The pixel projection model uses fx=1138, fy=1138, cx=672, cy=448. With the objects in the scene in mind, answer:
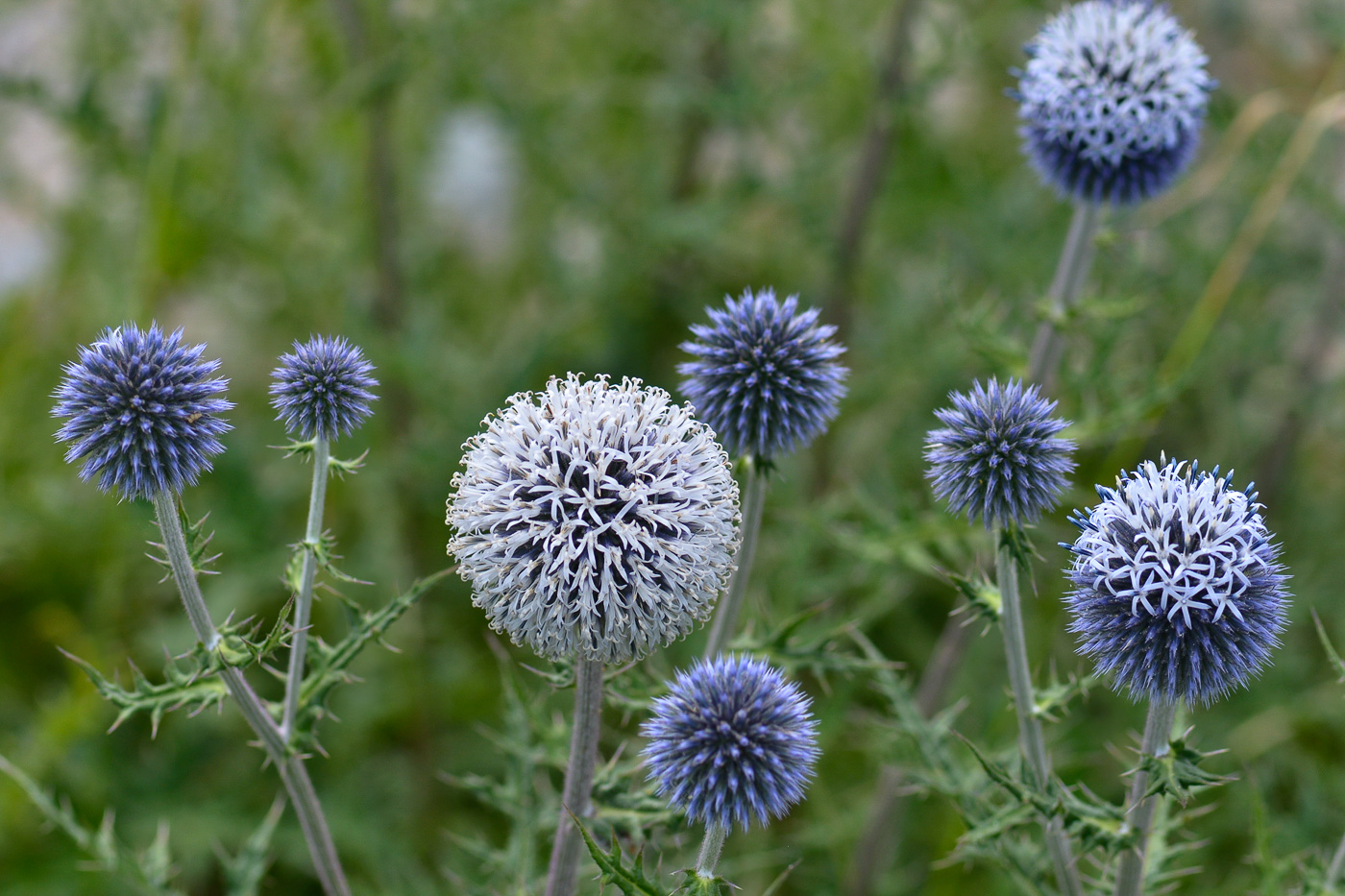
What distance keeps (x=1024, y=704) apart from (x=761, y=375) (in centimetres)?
89

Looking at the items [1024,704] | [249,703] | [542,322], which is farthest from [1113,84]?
[542,322]

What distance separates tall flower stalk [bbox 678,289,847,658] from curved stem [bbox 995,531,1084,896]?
0.54 metres

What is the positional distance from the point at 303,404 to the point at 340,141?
3.45m

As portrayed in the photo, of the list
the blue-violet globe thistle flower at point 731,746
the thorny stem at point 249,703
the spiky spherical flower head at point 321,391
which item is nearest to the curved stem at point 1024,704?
the blue-violet globe thistle flower at point 731,746

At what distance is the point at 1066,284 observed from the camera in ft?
10.9

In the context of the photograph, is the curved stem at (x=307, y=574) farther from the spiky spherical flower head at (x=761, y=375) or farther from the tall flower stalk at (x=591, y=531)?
the spiky spherical flower head at (x=761, y=375)

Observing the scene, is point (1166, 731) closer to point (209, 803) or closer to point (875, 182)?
point (875, 182)

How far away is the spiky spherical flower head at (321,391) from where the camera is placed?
2.19 m

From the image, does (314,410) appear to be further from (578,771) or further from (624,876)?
(624,876)

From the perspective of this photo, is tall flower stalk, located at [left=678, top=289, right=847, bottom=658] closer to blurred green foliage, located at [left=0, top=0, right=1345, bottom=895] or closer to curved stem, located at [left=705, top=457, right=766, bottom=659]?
curved stem, located at [left=705, top=457, right=766, bottom=659]

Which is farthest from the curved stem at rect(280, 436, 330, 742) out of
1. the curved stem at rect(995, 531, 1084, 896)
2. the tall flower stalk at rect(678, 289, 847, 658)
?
the curved stem at rect(995, 531, 1084, 896)

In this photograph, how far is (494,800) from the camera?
8.71ft

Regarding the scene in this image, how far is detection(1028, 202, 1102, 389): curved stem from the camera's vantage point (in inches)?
129

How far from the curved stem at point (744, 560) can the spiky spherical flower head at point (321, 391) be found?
2.76 ft
